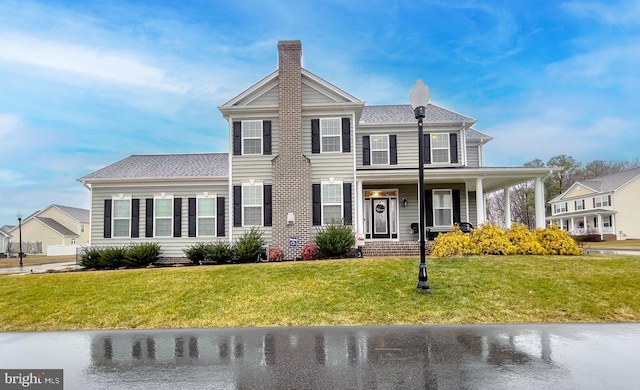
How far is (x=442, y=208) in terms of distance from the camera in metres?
19.0

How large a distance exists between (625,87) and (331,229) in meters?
26.1

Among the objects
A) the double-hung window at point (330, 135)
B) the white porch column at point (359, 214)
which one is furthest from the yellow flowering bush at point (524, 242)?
the double-hung window at point (330, 135)

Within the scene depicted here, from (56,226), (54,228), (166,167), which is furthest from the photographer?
(56,226)

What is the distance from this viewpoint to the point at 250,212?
17.4 meters

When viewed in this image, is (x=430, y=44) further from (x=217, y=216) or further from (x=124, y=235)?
(x=124, y=235)

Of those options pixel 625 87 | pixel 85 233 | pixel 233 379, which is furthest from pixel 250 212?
pixel 85 233

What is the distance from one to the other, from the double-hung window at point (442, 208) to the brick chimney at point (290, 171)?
21.0 feet

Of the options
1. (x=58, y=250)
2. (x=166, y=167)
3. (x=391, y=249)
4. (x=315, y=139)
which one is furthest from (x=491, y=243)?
(x=58, y=250)

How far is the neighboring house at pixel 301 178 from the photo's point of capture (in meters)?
16.9

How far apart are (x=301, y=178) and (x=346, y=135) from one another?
2778mm

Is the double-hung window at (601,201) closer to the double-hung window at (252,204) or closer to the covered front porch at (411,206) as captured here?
the covered front porch at (411,206)

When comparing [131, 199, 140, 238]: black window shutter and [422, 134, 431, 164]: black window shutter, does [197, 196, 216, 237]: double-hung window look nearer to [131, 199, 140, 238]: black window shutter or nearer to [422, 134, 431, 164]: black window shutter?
[131, 199, 140, 238]: black window shutter

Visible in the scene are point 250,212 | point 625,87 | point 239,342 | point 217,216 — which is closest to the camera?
point 239,342

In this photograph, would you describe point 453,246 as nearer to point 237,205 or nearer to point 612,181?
point 237,205
